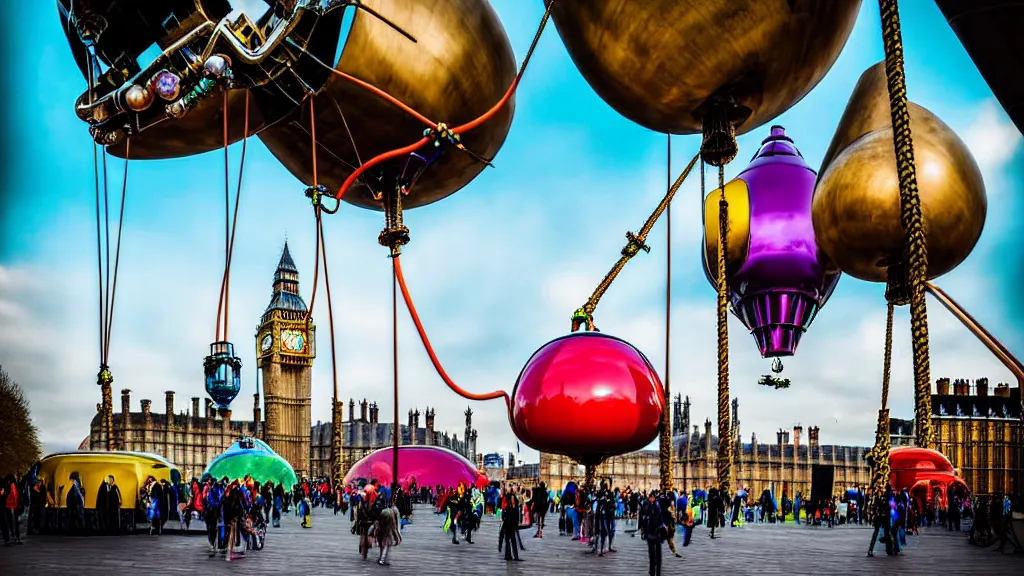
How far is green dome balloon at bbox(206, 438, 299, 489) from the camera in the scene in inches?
1284

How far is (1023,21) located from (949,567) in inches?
376

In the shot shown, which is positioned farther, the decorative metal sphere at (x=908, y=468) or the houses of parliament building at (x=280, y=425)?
the houses of parliament building at (x=280, y=425)

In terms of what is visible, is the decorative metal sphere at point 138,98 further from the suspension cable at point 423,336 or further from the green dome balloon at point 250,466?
the green dome balloon at point 250,466

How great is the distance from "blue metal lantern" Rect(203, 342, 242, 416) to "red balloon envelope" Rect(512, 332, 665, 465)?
134cm

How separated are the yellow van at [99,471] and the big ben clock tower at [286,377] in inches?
2474

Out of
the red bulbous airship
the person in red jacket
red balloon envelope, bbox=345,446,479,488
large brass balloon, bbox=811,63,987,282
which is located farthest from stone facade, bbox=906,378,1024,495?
large brass balloon, bbox=811,63,987,282

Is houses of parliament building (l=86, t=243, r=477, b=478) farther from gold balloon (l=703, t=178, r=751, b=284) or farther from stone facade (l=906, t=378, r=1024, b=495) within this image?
gold balloon (l=703, t=178, r=751, b=284)

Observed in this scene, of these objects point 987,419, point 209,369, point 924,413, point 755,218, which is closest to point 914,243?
point 924,413

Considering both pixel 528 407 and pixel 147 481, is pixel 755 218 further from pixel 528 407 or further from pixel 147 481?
pixel 147 481

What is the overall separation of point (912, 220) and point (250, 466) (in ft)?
104

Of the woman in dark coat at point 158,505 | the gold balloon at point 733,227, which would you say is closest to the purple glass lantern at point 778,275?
the gold balloon at point 733,227

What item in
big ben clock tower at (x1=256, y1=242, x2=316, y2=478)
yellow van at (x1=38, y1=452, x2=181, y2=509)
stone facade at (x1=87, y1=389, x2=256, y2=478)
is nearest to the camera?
yellow van at (x1=38, y1=452, x2=181, y2=509)

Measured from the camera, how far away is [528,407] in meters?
5.23

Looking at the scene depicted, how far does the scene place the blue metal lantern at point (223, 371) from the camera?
487 centimetres
